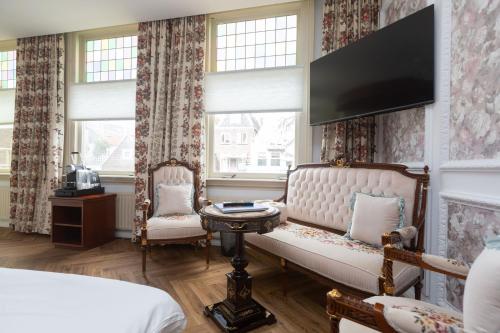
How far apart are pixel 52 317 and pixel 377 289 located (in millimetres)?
1577

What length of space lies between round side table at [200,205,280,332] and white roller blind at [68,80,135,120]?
8.68 feet

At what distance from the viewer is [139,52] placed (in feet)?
11.9

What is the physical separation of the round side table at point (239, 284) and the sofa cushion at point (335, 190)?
779mm

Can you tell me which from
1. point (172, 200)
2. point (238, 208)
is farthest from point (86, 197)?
point (238, 208)

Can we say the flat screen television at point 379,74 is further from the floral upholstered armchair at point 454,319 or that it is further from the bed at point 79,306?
the bed at point 79,306

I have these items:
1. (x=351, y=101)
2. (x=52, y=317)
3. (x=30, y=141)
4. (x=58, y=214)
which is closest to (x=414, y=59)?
(x=351, y=101)

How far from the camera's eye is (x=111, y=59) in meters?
4.11

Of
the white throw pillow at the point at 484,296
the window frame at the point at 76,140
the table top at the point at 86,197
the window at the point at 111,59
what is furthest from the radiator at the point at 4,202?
the white throw pillow at the point at 484,296

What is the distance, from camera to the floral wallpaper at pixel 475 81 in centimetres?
158

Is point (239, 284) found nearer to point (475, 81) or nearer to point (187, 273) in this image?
point (187, 273)

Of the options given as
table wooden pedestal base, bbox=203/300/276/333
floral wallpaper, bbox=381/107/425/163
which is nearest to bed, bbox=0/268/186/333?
table wooden pedestal base, bbox=203/300/276/333

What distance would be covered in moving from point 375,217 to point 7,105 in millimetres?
5609

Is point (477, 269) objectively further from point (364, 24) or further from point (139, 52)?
point (139, 52)

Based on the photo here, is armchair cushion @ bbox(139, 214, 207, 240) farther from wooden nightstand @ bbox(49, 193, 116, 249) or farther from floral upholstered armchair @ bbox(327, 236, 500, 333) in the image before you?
floral upholstered armchair @ bbox(327, 236, 500, 333)
